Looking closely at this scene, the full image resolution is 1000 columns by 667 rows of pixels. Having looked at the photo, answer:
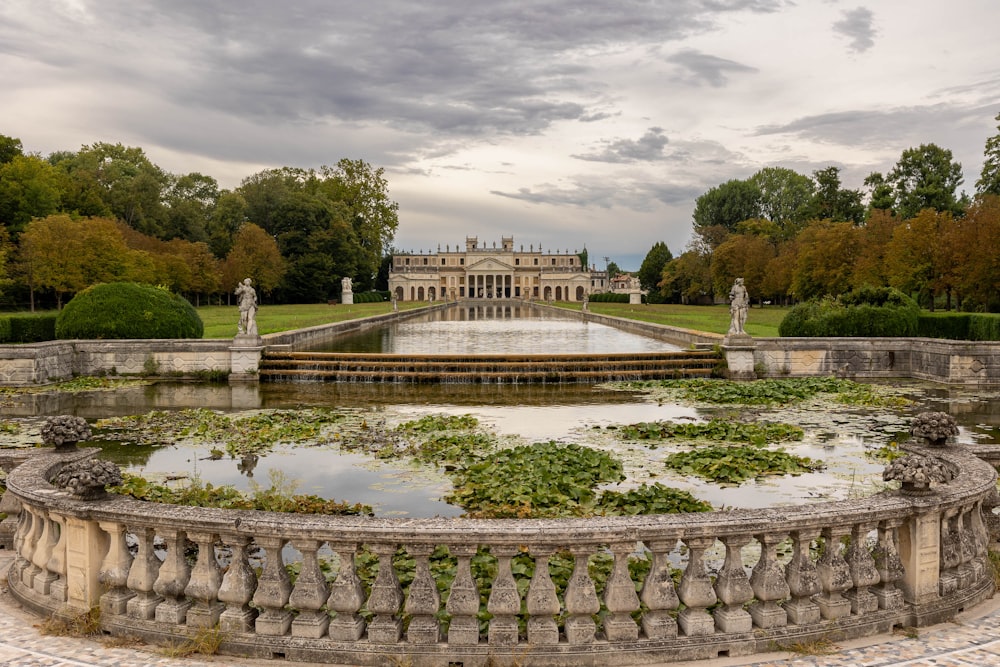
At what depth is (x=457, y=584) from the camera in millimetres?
3852

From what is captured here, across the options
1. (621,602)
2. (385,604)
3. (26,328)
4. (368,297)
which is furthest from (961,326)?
(368,297)

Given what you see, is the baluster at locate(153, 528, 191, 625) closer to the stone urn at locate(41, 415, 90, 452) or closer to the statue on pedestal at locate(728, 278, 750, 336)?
the stone urn at locate(41, 415, 90, 452)

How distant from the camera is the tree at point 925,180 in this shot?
56322 mm

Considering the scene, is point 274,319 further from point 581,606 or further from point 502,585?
point 581,606

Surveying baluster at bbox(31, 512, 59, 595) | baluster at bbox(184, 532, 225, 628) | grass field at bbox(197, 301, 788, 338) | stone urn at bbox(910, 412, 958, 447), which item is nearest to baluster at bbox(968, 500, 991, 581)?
stone urn at bbox(910, 412, 958, 447)

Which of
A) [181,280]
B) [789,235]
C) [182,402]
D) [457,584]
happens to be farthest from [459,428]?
[789,235]

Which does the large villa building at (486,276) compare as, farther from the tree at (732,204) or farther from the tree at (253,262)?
the tree at (253,262)

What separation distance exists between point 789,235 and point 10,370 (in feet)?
224

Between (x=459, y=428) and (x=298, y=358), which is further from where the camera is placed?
(x=298, y=358)

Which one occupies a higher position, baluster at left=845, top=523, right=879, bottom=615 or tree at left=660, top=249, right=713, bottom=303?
tree at left=660, top=249, right=713, bottom=303

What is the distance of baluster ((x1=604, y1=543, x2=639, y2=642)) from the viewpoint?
3.83 m

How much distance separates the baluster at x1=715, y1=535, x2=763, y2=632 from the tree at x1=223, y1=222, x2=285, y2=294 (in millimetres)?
57909

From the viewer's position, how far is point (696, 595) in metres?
3.90

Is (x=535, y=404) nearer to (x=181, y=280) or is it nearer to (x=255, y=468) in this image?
(x=255, y=468)
